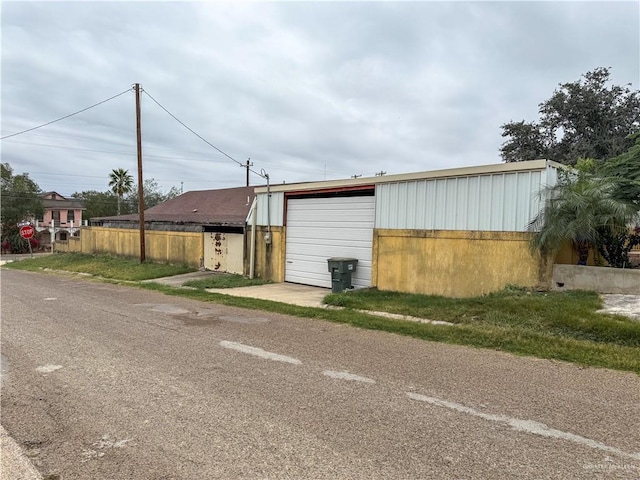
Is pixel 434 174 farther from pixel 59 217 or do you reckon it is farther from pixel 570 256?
pixel 59 217

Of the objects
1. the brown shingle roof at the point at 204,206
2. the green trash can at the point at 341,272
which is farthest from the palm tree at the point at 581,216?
the brown shingle roof at the point at 204,206

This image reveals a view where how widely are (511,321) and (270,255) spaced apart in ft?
34.4

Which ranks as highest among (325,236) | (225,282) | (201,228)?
(201,228)

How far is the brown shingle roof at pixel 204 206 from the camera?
92.4 ft

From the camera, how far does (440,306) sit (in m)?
10.1

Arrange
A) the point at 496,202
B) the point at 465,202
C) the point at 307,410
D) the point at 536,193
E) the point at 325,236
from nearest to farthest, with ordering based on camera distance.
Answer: the point at 307,410
the point at 536,193
the point at 496,202
the point at 465,202
the point at 325,236

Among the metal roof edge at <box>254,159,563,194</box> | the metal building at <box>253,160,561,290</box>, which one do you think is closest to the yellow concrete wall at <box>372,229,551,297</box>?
Answer: the metal building at <box>253,160,561,290</box>

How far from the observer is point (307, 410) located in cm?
435

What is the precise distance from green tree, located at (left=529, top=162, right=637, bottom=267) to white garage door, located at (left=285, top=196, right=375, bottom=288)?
5.21m

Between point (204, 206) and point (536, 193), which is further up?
point (204, 206)

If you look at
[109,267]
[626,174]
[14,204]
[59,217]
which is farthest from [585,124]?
[59,217]

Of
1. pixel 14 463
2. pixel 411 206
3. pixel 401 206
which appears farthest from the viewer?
pixel 401 206

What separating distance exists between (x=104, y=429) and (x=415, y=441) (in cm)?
271

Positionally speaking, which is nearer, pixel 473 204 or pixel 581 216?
pixel 581 216
